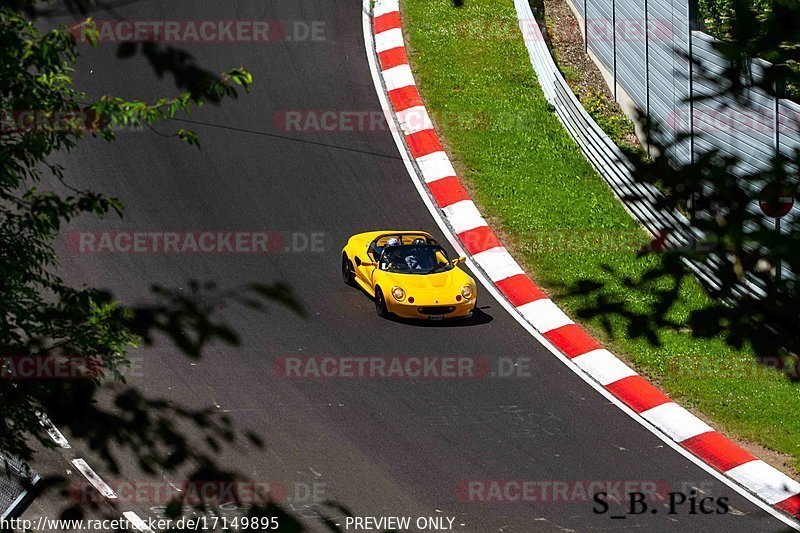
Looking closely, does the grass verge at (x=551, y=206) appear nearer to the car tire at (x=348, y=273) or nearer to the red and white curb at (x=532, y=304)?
the red and white curb at (x=532, y=304)

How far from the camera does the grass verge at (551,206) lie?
1288 cm

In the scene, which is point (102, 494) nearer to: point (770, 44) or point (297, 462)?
point (297, 462)

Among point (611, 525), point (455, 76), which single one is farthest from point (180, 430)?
point (455, 76)

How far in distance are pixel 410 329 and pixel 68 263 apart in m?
4.94

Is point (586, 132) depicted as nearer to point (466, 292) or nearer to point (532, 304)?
point (532, 304)

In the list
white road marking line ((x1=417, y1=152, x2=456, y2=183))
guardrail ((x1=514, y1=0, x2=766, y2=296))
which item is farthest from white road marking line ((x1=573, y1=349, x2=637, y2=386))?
white road marking line ((x1=417, y1=152, x2=456, y2=183))

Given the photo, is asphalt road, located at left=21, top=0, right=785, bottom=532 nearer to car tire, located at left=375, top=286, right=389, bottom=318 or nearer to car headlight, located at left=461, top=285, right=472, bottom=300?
car tire, located at left=375, top=286, right=389, bottom=318

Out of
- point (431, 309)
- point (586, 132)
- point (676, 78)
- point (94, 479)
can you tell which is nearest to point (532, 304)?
point (431, 309)

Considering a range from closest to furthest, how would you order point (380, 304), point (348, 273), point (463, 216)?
point (380, 304) < point (348, 273) < point (463, 216)

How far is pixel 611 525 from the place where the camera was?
1056 centimetres

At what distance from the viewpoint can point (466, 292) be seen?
1386 cm

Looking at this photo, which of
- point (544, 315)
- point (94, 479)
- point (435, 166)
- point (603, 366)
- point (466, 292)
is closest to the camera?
point (94, 479)

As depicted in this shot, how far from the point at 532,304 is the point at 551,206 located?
236cm

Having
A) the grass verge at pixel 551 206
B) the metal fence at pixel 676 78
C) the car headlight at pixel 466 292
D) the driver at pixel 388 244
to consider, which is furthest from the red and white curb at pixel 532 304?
the metal fence at pixel 676 78
